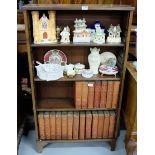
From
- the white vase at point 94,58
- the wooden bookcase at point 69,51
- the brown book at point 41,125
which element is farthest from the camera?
the brown book at point 41,125

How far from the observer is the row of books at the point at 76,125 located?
214 cm

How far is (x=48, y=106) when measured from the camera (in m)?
2.17

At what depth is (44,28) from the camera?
6.19 ft

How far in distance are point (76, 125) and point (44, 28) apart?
944 millimetres

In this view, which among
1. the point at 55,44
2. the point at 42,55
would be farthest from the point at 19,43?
the point at 55,44

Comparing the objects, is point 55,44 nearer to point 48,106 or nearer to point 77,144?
point 48,106

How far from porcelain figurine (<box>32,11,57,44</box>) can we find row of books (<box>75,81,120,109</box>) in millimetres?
462

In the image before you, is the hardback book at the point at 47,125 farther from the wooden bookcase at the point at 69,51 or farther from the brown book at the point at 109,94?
the brown book at the point at 109,94

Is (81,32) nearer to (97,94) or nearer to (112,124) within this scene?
(97,94)

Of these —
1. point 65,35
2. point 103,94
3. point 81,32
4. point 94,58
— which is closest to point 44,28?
point 65,35

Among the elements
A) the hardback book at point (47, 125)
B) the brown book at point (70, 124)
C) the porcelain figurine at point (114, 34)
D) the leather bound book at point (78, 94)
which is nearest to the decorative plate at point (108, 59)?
the porcelain figurine at point (114, 34)

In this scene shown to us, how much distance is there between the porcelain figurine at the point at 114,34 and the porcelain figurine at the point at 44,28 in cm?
47
